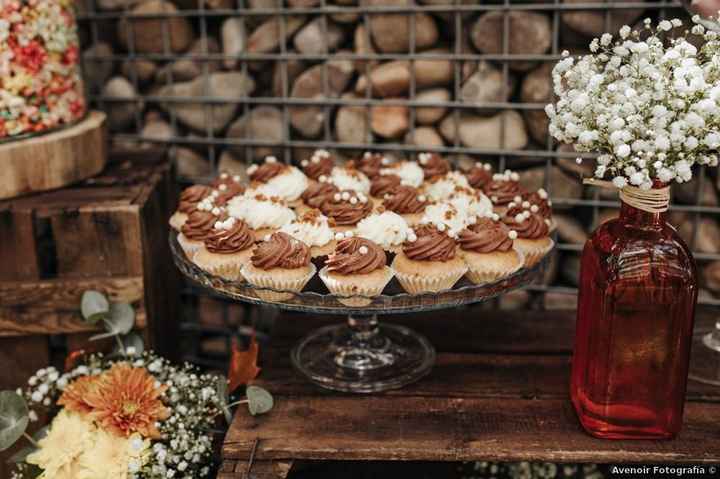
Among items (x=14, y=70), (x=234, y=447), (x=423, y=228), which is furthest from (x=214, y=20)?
(x=234, y=447)

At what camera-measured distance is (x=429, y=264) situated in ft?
5.09

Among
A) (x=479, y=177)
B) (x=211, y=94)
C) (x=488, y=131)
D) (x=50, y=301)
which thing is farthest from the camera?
(x=211, y=94)

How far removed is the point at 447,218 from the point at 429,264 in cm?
20

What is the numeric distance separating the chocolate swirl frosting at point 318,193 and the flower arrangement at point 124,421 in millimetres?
375

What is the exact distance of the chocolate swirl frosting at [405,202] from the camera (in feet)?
5.94

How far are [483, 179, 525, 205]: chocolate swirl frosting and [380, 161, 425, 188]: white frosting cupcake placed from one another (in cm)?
18

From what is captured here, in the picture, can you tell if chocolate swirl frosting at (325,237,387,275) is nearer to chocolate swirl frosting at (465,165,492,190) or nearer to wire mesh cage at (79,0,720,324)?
chocolate swirl frosting at (465,165,492,190)

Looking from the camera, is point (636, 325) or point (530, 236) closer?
point (636, 325)

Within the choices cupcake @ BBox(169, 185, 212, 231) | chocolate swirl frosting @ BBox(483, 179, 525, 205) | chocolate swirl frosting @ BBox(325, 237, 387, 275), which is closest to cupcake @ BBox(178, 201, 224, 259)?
cupcake @ BBox(169, 185, 212, 231)

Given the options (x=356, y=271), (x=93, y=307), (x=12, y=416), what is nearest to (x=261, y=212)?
(x=356, y=271)

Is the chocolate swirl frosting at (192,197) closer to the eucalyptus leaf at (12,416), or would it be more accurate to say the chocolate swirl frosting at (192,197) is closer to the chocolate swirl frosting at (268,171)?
the chocolate swirl frosting at (268,171)

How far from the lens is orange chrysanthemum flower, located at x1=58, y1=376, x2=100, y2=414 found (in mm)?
1665

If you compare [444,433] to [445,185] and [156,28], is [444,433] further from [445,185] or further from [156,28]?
[156,28]

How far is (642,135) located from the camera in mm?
1306
